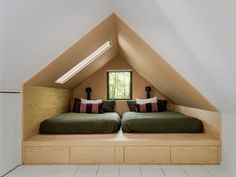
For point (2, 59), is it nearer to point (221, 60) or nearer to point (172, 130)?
point (221, 60)

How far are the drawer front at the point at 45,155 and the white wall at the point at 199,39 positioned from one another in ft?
5.56

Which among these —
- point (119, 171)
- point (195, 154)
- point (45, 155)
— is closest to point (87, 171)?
point (119, 171)

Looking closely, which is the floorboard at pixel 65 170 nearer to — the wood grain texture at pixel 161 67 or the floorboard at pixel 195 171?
the floorboard at pixel 195 171

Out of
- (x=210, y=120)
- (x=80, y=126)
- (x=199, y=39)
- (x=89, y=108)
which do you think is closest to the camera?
(x=199, y=39)

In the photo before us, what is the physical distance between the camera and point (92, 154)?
2.70 meters

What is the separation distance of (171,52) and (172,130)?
3.91 ft

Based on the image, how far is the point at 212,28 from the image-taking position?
1597 mm

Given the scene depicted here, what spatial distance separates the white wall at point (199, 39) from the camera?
1521 mm

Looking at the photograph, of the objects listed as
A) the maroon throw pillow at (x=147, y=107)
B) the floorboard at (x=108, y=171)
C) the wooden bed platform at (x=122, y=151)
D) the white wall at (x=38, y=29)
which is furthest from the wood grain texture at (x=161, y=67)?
the floorboard at (x=108, y=171)

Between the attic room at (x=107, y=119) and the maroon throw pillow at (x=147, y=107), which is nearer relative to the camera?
the attic room at (x=107, y=119)

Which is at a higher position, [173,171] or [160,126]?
[160,126]

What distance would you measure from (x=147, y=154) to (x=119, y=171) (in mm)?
435

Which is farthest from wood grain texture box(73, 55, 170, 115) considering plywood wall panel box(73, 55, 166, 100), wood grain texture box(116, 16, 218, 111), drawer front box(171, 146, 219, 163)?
drawer front box(171, 146, 219, 163)

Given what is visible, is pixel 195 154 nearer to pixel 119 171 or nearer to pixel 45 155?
pixel 119 171
